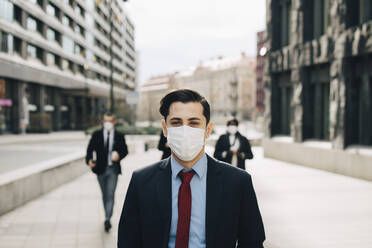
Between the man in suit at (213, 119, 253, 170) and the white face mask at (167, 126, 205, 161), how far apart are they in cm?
507

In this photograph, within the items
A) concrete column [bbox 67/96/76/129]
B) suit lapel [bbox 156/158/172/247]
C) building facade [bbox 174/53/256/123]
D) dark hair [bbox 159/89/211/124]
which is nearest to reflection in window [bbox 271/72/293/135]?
dark hair [bbox 159/89/211/124]

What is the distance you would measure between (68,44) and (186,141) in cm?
4818

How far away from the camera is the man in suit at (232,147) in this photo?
7332mm

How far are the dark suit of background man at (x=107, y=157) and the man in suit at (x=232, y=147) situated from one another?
72.8 inches

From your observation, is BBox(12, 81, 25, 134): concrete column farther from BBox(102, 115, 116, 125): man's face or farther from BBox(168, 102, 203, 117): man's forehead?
BBox(168, 102, 203, 117): man's forehead

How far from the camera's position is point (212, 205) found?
2.10 metres

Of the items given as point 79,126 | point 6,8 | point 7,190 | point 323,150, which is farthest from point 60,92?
point 7,190

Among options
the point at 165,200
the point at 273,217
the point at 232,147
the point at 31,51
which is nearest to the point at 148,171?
the point at 165,200

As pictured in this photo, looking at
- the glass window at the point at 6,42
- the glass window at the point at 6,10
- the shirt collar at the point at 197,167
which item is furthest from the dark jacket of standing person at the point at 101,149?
the glass window at the point at 6,10

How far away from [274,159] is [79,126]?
38.1 meters

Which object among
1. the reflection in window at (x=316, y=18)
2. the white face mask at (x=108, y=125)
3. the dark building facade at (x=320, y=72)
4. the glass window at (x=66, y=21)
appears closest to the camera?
the white face mask at (x=108, y=125)

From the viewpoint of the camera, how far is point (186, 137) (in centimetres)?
215

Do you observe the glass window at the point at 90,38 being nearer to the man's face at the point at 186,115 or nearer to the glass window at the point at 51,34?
the glass window at the point at 51,34

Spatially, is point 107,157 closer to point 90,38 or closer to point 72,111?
point 72,111
